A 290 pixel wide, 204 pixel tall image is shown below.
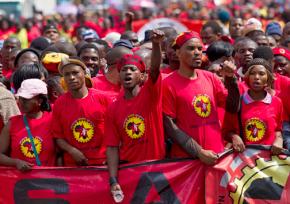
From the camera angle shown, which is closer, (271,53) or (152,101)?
(152,101)

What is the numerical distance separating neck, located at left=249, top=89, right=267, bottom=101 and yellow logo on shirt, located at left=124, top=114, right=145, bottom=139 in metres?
1.31

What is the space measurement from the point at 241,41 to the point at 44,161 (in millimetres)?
4080

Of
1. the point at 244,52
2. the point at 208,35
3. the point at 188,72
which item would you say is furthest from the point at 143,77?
the point at 208,35

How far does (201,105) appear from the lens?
30.1ft

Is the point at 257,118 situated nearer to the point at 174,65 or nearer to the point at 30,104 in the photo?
the point at 174,65

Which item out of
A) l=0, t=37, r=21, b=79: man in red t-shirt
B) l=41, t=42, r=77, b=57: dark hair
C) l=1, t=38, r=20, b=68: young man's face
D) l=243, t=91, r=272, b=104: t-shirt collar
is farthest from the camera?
l=1, t=38, r=20, b=68: young man's face

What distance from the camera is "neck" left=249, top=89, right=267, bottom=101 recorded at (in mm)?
9766

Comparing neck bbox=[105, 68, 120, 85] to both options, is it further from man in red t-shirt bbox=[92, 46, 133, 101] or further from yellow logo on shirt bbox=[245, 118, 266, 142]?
yellow logo on shirt bbox=[245, 118, 266, 142]

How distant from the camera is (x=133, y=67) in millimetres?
9203

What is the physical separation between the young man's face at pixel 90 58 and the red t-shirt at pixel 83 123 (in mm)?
2263

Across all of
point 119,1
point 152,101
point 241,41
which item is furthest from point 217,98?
point 119,1

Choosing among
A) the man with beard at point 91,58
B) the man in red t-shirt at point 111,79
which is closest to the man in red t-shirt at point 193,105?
the man in red t-shirt at point 111,79

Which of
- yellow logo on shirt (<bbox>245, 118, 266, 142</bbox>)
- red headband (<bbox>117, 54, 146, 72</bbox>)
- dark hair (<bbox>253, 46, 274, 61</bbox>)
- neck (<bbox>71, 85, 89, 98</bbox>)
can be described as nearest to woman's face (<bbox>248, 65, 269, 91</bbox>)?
yellow logo on shirt (<bbox>245, 118, 266, 142</bbox>)

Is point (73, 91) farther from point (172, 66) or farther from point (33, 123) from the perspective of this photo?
point (172, 66)
